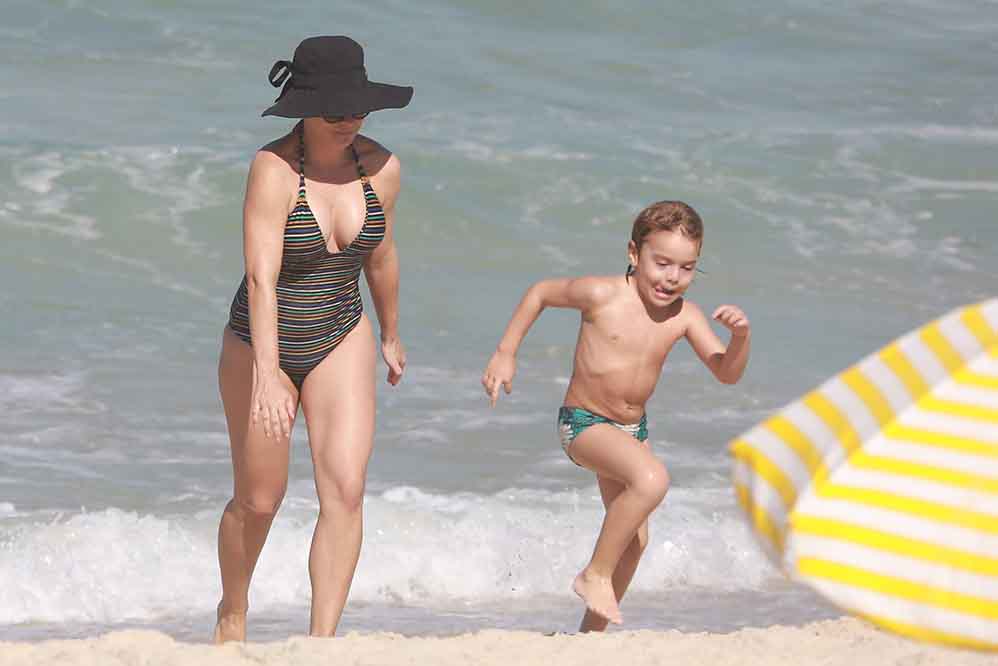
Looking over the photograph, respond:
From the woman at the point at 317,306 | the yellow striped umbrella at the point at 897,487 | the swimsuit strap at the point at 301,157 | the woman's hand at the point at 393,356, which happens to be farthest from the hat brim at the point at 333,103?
the yellow striped umbrella at the point at 897,487

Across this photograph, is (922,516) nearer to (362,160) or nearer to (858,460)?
(858,460)

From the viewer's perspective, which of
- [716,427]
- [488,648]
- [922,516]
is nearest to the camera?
[922,516]

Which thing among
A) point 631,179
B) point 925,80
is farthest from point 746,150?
point 925,80

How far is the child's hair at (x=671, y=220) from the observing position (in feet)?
16.5

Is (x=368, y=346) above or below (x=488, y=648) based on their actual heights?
above

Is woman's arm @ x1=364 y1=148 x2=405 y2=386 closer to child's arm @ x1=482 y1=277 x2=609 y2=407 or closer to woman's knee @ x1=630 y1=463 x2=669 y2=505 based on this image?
child's arm @ x1=482 y1=277 x2=609 y2=407

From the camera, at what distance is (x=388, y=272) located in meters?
5.29

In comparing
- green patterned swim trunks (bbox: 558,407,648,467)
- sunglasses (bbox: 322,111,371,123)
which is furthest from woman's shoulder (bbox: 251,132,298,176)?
green patterned swim trunks (bbox: 558,407,648,467)

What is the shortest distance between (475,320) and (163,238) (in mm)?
3036

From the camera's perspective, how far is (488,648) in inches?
199

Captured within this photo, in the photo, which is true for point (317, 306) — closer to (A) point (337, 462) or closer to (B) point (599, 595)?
(A) point (337, 462)

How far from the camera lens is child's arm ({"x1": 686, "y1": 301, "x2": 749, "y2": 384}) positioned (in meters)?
4.82

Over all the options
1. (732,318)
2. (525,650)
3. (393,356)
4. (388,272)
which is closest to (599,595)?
(525,650)

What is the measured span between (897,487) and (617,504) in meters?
2.32
